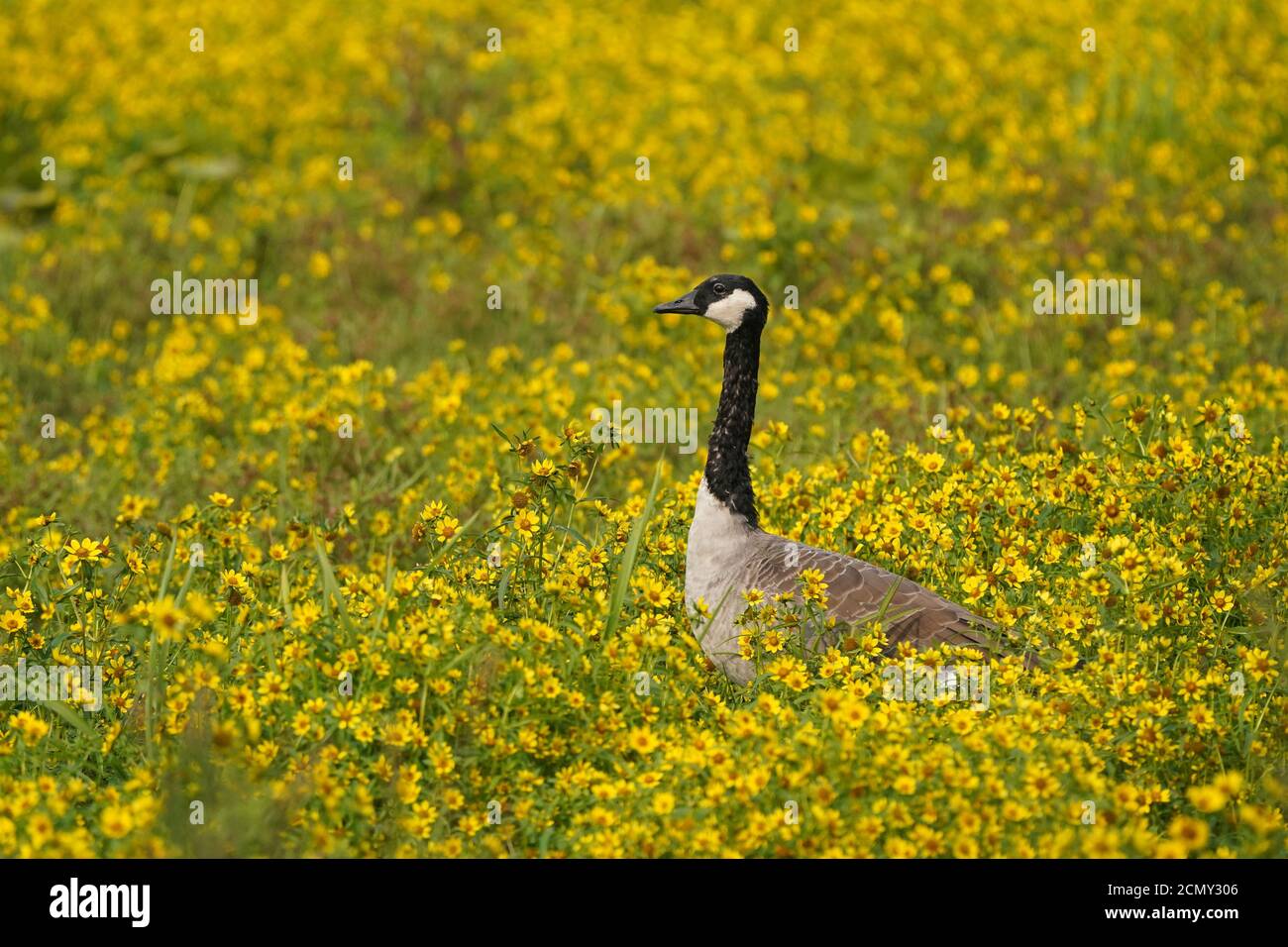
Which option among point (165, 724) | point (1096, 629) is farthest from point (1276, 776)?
point (165, 724)

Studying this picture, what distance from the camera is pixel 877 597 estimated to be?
18.9 ft

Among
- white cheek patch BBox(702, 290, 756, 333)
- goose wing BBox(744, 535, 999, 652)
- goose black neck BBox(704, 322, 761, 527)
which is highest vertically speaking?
white cheek patch BBox(702, 290, 756, 333)

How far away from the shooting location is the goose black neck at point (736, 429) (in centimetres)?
627

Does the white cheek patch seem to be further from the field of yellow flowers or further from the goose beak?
the field of yellow flowers

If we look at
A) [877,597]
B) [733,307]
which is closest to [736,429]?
[733,307]

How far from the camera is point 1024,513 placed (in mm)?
6410

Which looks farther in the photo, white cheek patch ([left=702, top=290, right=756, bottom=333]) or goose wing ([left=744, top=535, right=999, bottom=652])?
white cheek patch ([left=702, top=290, right=756, bottom=333])

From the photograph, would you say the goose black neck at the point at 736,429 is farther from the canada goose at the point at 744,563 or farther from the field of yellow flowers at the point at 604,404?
the field of yellow flowers at the point at 604,404

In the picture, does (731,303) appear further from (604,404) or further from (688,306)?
(604,404)

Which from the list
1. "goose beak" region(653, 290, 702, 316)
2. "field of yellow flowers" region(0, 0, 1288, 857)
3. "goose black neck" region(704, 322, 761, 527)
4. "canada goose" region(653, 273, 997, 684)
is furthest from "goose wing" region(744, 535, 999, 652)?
"goose beak" region(653, 290, 702, 316)

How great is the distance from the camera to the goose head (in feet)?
21.6

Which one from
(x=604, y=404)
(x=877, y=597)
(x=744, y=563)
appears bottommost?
(x=877, y=597)

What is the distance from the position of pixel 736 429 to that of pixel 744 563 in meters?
0.65

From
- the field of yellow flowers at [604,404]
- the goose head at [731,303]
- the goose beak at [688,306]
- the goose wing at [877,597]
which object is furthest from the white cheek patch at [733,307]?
the goose wing at [877,597]
